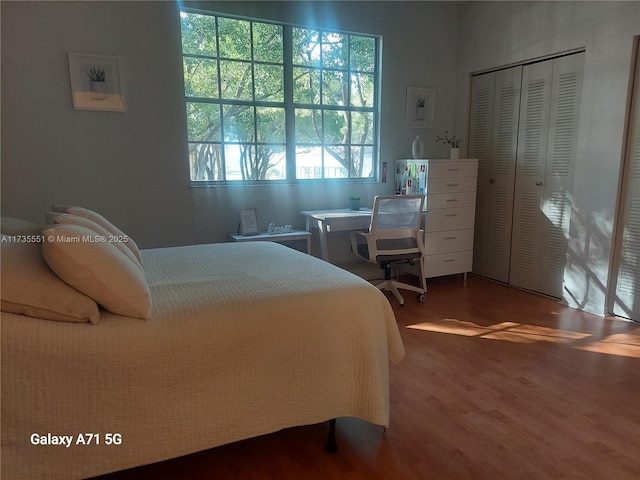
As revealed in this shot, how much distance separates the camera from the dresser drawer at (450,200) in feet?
12.6

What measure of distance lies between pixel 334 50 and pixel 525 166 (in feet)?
6.72

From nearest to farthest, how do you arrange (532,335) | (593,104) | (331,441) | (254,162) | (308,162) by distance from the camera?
1. (331,441)
2. (532,335)
3. (593,104)
4. (254,162)
5. (308,162)

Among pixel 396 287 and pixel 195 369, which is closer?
pixel 195 369

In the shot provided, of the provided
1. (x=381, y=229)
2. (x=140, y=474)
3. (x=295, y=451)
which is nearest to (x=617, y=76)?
(x=381, y=229)

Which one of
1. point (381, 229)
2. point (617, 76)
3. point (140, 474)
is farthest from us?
point (381, 229)

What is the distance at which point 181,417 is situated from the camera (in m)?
1.31

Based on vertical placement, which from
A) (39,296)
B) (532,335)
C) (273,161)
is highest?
(273,161)

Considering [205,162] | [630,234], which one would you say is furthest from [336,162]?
[630,234]

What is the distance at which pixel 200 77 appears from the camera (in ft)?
11.4

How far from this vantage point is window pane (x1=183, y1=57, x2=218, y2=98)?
3422mm

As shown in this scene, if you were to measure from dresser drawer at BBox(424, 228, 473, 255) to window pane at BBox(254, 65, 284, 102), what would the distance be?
1.86m

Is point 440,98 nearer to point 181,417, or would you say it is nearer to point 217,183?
point 217,183

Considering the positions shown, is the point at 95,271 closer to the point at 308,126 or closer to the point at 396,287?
the point at 396,287

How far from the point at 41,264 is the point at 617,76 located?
367cm
